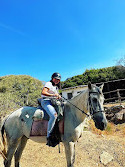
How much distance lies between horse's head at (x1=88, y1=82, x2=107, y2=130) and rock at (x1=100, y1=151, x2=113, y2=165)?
2922 mm

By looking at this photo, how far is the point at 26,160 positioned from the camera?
4.46 m

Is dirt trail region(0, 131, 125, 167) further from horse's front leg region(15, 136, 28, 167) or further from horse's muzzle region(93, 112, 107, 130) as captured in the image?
horse's muzzle region(93, 112, 107, 130)

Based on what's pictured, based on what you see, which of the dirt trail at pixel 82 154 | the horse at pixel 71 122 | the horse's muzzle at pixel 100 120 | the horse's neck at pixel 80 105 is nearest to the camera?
the horse's muzzle at pixel 100 120

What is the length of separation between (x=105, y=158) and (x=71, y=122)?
3058mm

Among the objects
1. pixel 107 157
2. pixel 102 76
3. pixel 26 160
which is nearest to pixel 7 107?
pixel 26 160

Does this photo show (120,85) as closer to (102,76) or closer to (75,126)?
Answer: (102,76)

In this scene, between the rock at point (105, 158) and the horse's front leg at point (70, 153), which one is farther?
the rock at point (105, 158)

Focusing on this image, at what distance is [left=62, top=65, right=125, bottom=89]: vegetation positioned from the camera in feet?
61.0

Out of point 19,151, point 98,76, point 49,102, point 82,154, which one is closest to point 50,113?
point 49,102

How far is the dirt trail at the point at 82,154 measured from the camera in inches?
166

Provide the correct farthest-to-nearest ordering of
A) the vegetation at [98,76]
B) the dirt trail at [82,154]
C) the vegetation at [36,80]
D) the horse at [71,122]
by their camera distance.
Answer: the vegetation at [98,76] < the vegetation at [36,80] < the dirt trail at [82,154] < the horse at [71,122]

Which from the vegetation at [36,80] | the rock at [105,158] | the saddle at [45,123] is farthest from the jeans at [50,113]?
the vegetation at [36,80]

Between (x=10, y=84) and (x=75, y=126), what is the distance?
1121 centimetres

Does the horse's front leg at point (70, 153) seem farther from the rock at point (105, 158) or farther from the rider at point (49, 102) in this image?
the rock at point (105, 158)
